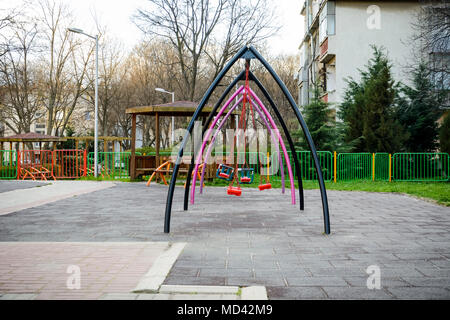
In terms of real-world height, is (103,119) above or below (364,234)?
above

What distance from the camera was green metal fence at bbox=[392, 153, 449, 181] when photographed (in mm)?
19391

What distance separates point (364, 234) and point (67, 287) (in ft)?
14.4

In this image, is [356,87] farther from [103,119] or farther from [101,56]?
[103,119]

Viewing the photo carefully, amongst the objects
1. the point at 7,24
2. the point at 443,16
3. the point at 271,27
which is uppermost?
the point at 271,27

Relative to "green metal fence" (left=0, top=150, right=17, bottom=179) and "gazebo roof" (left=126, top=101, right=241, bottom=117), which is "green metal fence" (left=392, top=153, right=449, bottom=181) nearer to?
"gazebo roof" (left=126, top=101, right=241, bottom=117)

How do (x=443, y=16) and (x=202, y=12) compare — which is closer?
(x=443, y=16)

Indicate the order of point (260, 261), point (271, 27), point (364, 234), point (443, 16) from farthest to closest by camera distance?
point (271, 27)
point (443, 16)
point (364, 234)
point (260, 261)

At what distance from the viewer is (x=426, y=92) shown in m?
23.5

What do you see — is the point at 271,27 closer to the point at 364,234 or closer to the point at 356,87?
the point at 356,87

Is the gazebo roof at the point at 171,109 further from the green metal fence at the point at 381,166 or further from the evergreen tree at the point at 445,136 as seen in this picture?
the evergreen tree at the point at 445,136

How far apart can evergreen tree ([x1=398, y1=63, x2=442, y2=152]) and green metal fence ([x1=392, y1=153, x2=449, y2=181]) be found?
2827 millimetres

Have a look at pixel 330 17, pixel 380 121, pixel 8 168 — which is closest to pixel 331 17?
pixel 330 17

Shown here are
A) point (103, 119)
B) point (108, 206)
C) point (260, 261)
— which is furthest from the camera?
point (103, 119)
